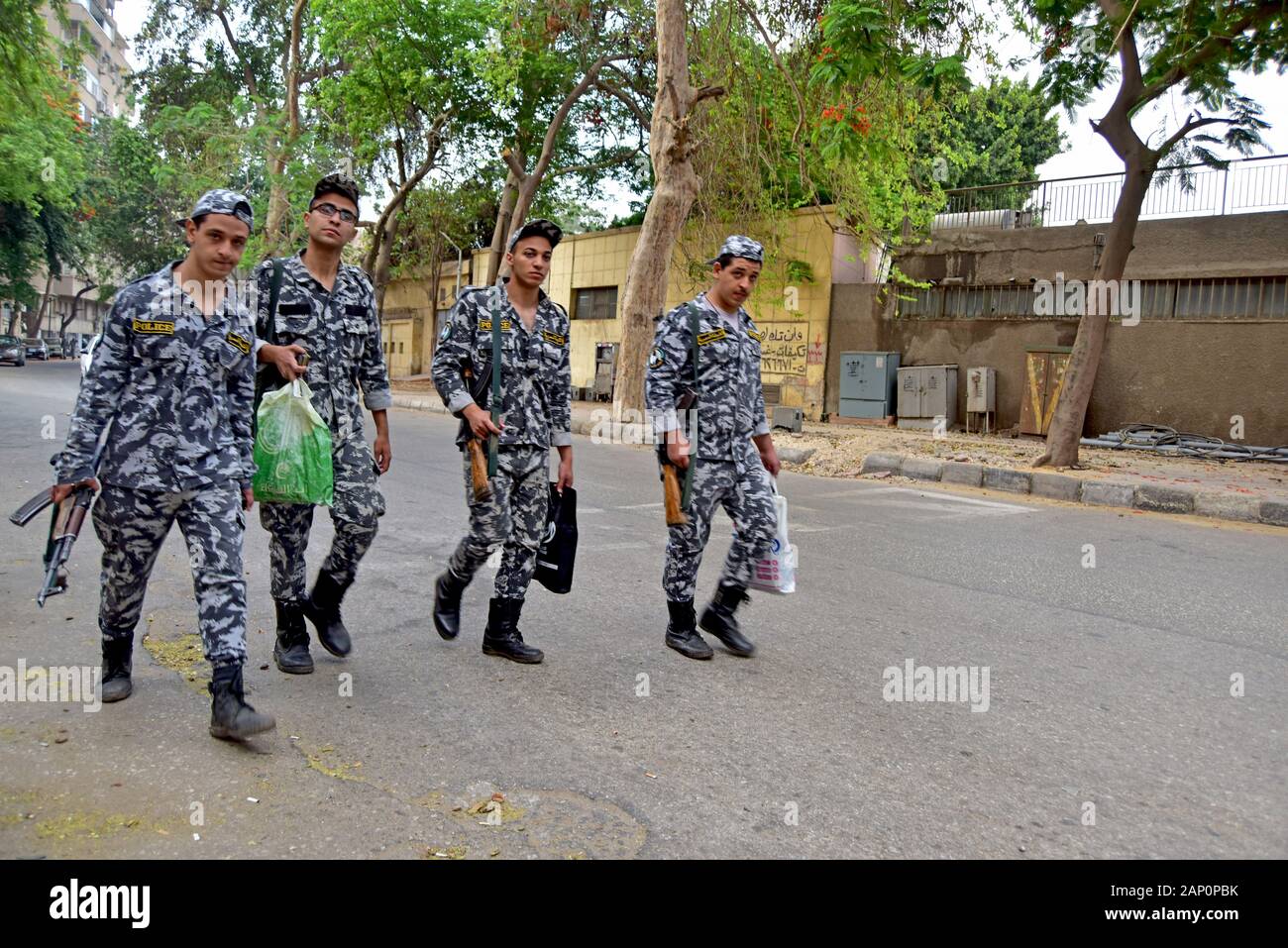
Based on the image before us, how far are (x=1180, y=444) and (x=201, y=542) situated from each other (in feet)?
47.4

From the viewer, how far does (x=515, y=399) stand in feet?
13.5

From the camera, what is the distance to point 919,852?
8.74ft

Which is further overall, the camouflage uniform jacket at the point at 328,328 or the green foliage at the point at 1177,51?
the green foliage at the point at 1177,51

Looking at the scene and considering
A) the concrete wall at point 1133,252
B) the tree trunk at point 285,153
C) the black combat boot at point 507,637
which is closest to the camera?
the black combat boot at point 507,637

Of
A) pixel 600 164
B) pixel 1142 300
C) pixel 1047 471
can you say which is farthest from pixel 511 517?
pixel 600 164

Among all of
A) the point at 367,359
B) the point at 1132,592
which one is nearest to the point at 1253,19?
the point at 1132,592

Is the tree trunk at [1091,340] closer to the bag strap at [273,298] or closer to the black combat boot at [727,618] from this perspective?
the black combat boot at [727,618]

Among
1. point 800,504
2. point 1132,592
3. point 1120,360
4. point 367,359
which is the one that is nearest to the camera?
point 367,359

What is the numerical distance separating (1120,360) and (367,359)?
48.0ft

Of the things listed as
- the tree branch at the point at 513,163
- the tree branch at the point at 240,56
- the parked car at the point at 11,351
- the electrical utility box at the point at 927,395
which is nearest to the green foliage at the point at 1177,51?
the electrical utility box at the point at 927,395

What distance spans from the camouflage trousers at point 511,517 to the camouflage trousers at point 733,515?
604 mm

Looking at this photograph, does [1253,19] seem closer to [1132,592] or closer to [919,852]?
[1132,592]

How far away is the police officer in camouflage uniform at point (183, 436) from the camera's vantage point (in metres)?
3.23
